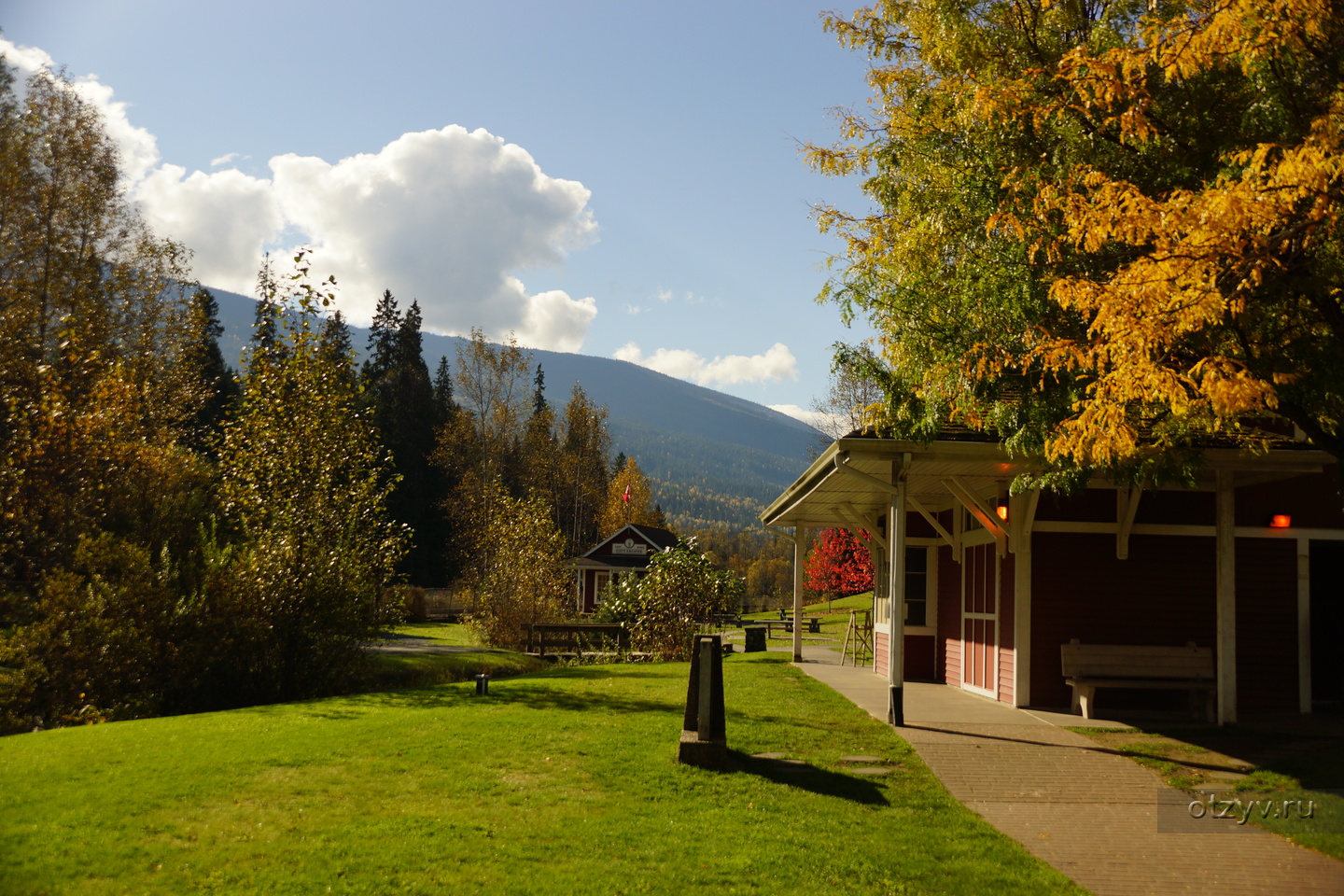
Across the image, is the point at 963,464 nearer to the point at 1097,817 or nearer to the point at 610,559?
the point at 1097,817

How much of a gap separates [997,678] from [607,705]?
209 inches

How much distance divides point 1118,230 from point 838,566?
1434 inches

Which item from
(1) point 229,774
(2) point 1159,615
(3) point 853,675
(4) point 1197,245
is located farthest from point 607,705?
(4) point 1197,245

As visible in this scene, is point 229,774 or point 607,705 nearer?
point 229,774

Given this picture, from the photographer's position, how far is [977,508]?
36.8 ft

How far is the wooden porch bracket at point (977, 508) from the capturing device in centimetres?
1115

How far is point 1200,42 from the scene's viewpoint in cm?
625

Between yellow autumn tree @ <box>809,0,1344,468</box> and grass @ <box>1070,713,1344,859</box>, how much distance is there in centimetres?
272

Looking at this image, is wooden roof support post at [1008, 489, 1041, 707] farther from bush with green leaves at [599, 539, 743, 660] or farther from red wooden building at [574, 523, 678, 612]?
red wooden building at [574, 523, 678, 612]

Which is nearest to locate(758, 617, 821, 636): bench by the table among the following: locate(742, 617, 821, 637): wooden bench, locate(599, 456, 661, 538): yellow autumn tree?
locate(742, 617, 821, 637): wooden bench

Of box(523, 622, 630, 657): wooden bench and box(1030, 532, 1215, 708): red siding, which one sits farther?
box(523, 622, 630, 657): wooden bench

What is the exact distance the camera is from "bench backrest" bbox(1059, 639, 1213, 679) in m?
10.6

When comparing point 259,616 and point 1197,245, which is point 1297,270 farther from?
point 259,616

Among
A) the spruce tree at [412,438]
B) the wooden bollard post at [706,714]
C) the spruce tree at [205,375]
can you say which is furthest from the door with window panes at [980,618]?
the spruce tree at [412,438]
